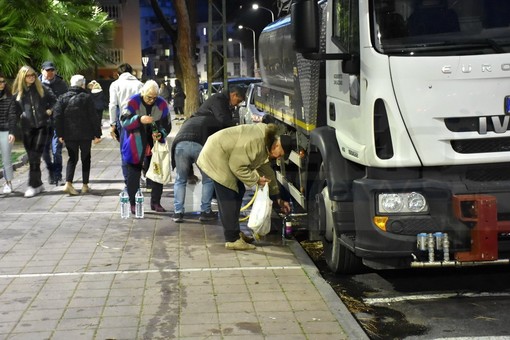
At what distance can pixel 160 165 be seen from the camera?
32.4ft

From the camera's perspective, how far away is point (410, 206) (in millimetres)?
5828

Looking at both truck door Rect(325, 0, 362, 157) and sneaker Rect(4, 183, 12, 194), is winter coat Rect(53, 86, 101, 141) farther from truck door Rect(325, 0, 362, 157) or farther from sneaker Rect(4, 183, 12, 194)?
truck door Rect(325, 0, 362, 157)

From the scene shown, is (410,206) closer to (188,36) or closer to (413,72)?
(413,72)

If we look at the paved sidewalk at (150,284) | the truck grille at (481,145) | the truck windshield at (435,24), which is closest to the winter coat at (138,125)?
the paved sidewalk at (150,284)

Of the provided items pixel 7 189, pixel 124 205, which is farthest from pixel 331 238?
pixel 7 189

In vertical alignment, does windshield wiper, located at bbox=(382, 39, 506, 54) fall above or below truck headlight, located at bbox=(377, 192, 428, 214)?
above

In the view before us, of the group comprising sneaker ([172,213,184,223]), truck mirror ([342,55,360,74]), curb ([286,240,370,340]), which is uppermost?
truck mirror ([342,55,360,74])

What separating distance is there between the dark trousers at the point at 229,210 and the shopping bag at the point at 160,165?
6.25 ft

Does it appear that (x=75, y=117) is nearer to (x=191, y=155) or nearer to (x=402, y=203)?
(x=191, y=155)

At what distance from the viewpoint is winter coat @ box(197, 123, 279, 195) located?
7.74 m

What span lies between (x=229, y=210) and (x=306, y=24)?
254 centimetres

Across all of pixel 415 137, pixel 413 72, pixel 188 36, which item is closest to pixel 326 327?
pixel 415 137

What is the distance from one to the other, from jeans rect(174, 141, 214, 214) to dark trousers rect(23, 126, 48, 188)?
298 cm

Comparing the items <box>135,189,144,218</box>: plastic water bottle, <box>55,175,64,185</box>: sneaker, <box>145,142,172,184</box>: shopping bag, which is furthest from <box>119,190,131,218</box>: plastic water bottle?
<box>55,175,64,185</box>: sneaker
